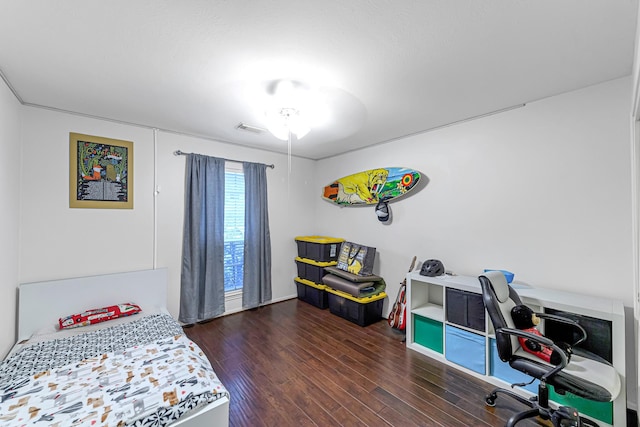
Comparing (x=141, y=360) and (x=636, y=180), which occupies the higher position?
(x=636, y=180)

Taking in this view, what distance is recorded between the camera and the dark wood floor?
1865 mm

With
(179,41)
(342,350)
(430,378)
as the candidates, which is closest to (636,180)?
(430,378)

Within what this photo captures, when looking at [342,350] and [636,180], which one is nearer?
[636,180]

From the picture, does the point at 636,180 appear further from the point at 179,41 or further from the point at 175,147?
the point at 175,147

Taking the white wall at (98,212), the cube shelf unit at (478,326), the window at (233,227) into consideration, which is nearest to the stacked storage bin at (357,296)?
the cube shelf unit at (478,326)

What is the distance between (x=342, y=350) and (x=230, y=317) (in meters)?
1.75

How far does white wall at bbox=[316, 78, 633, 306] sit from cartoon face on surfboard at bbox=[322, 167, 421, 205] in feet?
0.48

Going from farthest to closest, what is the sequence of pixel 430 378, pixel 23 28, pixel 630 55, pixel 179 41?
pixel 430 378 < pixel 630 55 < pixel 179 41 < pixel 23 28

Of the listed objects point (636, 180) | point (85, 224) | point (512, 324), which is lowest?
point (512, 324)

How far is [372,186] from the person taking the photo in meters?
3.73

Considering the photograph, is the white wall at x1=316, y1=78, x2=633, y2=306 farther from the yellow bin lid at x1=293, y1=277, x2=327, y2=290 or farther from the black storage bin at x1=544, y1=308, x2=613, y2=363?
the yellow bin lid at x1=293, y1=277, x2=327, y2=290

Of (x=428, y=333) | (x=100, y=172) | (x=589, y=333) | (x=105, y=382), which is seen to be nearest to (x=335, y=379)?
(x=428, y=333)

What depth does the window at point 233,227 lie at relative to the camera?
3770mm

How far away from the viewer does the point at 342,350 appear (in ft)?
9.11
